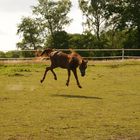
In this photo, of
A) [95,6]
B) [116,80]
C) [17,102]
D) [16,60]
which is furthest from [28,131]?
[95,6]

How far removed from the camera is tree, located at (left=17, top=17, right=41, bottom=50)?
249 ft

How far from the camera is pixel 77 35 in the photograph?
66500 mm

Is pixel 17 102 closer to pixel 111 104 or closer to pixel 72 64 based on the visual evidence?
pixel 111 104

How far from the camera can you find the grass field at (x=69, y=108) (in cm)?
1102

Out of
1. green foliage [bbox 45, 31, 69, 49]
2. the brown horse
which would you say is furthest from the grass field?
green foliage [bbox 45, 31, 69, 49]

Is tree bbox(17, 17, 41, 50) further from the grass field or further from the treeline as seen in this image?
the grass field

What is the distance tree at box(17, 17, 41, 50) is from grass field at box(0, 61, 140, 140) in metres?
51.2

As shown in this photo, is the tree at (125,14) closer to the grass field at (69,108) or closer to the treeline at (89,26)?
the treeline at (89,26)

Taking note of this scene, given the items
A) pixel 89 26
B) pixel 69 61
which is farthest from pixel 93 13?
pixel 69 61

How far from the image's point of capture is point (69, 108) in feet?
47.3

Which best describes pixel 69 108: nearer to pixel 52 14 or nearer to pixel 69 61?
pixel 69 61

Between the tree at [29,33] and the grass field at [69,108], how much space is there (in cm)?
5117

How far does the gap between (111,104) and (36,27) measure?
6229 centimetres

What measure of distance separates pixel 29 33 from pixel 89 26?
1305 centimetres
